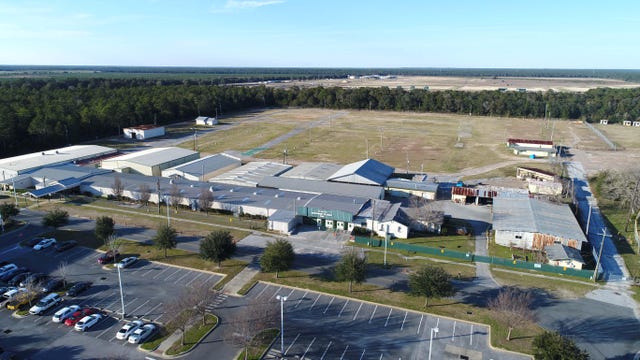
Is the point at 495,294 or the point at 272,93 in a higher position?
→ the point at 272,93

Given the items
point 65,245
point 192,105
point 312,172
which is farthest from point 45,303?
point 192,105

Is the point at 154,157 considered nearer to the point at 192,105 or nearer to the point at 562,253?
the point at 562,253

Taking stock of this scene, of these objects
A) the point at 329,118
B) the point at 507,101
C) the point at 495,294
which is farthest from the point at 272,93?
the point at 495,294

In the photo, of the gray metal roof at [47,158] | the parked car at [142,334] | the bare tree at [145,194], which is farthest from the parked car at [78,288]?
the gray metal roof at [47,158]

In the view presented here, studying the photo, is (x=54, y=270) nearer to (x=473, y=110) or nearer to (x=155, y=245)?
(x=155, y=245)

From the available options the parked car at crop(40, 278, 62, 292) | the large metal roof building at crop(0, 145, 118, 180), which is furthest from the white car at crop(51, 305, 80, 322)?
the large metal roof building at crop(0, 145, 118, 180)
